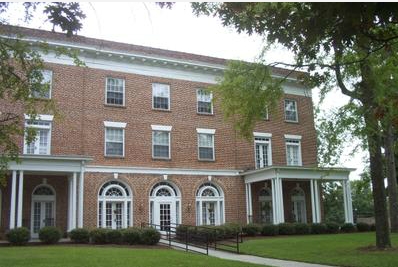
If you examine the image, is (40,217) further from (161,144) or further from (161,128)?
(161,128)

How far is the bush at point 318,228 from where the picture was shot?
29.9 meters

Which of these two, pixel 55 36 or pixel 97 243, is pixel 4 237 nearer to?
pixel 97 243

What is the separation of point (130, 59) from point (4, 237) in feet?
38.1

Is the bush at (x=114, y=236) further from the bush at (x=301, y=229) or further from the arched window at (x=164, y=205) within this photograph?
the bush at (x=301, y=229)

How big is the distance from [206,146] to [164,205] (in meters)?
Answer: 4.48

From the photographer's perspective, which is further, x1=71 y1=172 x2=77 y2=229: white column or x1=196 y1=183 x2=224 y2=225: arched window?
x1=196 y1=183 x2=224 y2=225: arched window

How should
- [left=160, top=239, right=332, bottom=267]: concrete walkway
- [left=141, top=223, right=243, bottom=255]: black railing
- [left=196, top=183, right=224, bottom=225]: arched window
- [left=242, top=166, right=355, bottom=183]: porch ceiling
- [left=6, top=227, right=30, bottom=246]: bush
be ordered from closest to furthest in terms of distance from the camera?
[left=160, top=239, right=332, bottom=267]: concrete walkway, [left=141, top=223, right=243, bottom=255]: black railing, [left=6, top=227, right=30, bottom=246]: bush, [left=242, top=166, right=355, bottom=183]: porch ceiling, [left=196, top=183, right=224, bottom=225]: arched window

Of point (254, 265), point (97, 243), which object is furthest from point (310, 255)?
point (97, 243)

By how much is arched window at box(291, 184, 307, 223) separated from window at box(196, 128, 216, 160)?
21.9ft

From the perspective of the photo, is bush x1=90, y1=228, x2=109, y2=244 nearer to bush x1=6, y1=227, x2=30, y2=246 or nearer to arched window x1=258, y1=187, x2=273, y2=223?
bush x1=6, y1=227, x2=30, y2=246

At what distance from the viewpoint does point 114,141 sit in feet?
92.5

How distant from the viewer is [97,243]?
23.3 m

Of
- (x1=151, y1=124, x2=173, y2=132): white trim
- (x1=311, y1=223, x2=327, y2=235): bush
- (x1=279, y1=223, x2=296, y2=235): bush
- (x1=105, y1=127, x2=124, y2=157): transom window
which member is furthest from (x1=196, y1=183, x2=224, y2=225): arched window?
(x1=105, y1=127, x2=124, y2=157): transom window

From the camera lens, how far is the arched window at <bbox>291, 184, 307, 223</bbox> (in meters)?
Result: 33.8
